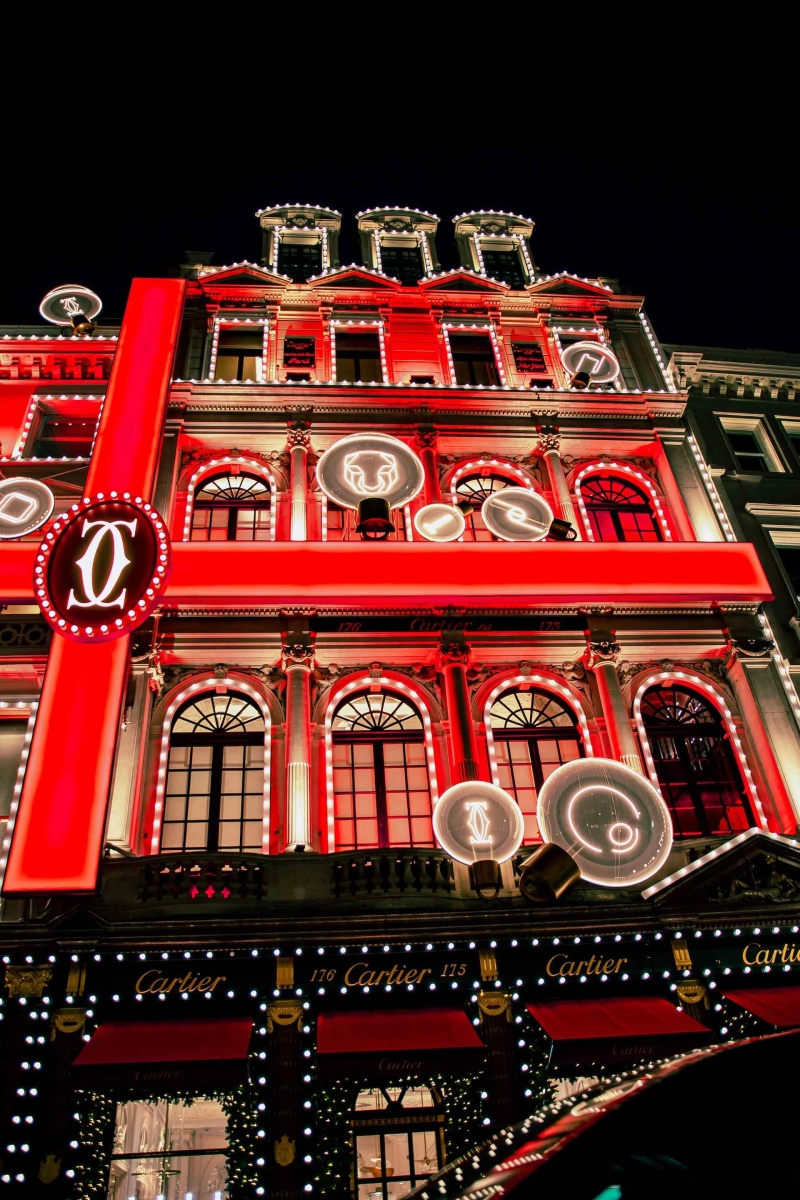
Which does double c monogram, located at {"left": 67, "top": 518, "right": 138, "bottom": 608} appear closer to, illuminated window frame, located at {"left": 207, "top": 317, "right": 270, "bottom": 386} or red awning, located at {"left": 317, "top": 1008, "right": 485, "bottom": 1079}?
red awning, located at {"left": 317, "top": 1008, "right": 485, "bottom": 1079}

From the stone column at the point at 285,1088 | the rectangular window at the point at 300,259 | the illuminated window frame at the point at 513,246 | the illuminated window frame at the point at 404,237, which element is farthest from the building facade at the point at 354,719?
the illuminated window frame at the point at 513,246

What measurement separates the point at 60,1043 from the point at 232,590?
714cm

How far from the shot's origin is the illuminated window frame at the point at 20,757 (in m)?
12.3

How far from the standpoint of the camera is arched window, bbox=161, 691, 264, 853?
518 inches

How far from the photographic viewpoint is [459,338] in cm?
2077

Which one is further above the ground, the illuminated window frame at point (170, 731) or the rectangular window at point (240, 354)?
the rectangular window at point (240, 354)

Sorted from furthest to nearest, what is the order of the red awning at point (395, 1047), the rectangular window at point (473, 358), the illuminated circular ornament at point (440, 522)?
1. the rectangular window at point (473, 358)
2. the illuminated circular ornament at point (440, 522)
3. the red awning at point (395, 1047)

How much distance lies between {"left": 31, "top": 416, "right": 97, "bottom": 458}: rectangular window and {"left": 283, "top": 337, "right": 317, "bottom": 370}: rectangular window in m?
4.68

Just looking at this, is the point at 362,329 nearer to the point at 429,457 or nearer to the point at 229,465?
the point at 429,457

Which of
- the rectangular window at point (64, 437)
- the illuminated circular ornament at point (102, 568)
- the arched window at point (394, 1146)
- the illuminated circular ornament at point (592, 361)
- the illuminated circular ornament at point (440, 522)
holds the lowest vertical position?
the arched window at point (394, 1146)

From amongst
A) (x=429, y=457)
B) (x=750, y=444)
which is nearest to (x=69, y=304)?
(x=429, y=457)

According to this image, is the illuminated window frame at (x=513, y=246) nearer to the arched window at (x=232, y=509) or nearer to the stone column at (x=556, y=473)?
the stone column at (x=556, y=473)

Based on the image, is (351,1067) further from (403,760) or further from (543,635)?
(543,635)

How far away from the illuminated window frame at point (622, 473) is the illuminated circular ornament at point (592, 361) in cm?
186
